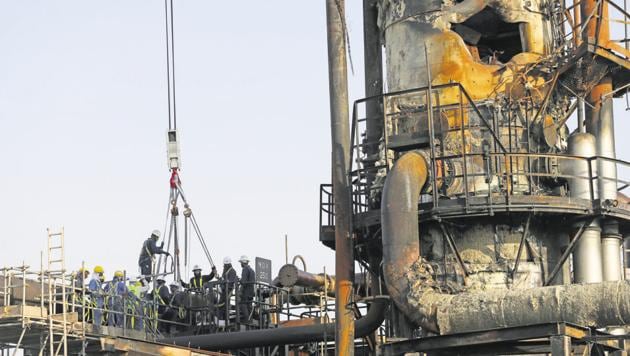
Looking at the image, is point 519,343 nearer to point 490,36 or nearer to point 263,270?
point 490,36

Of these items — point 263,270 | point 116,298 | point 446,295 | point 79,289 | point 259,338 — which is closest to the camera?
point 446,295

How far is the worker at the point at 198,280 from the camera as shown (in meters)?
38.2

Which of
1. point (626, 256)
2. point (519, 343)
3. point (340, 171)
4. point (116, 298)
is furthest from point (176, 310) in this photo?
point (519, 343)

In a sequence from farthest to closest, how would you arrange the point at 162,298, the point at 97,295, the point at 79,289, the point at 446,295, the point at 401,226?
the point at 162,298, the point at 97,295, the point at 79,289, the point at 401,226, the point at 446,295

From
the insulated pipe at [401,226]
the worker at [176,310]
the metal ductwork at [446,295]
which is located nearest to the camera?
the metal ductwork at [446,295]

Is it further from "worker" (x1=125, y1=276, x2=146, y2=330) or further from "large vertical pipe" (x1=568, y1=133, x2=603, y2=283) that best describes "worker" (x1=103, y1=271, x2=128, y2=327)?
"large vertical pipe" (x1=568, y1=133, x2=603, y2=283)

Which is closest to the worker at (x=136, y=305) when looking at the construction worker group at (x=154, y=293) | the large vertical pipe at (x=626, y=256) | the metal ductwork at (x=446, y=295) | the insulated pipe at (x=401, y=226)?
the construction worker group at (x=154, y=293)

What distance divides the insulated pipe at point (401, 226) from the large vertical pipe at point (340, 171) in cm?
195

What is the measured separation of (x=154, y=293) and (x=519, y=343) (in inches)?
463

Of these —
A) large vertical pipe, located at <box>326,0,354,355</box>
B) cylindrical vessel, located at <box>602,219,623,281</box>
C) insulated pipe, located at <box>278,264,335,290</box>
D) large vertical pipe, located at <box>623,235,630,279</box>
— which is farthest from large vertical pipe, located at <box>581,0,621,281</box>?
insulated pipe, located at <box>278,264,335,290</box>

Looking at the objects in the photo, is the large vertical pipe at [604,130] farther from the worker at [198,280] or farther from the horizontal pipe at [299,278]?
the worker at [198,280]

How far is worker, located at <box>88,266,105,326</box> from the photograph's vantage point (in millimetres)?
33094

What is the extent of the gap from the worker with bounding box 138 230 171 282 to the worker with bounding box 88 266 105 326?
2966 mm

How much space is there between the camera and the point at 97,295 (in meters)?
33.3
